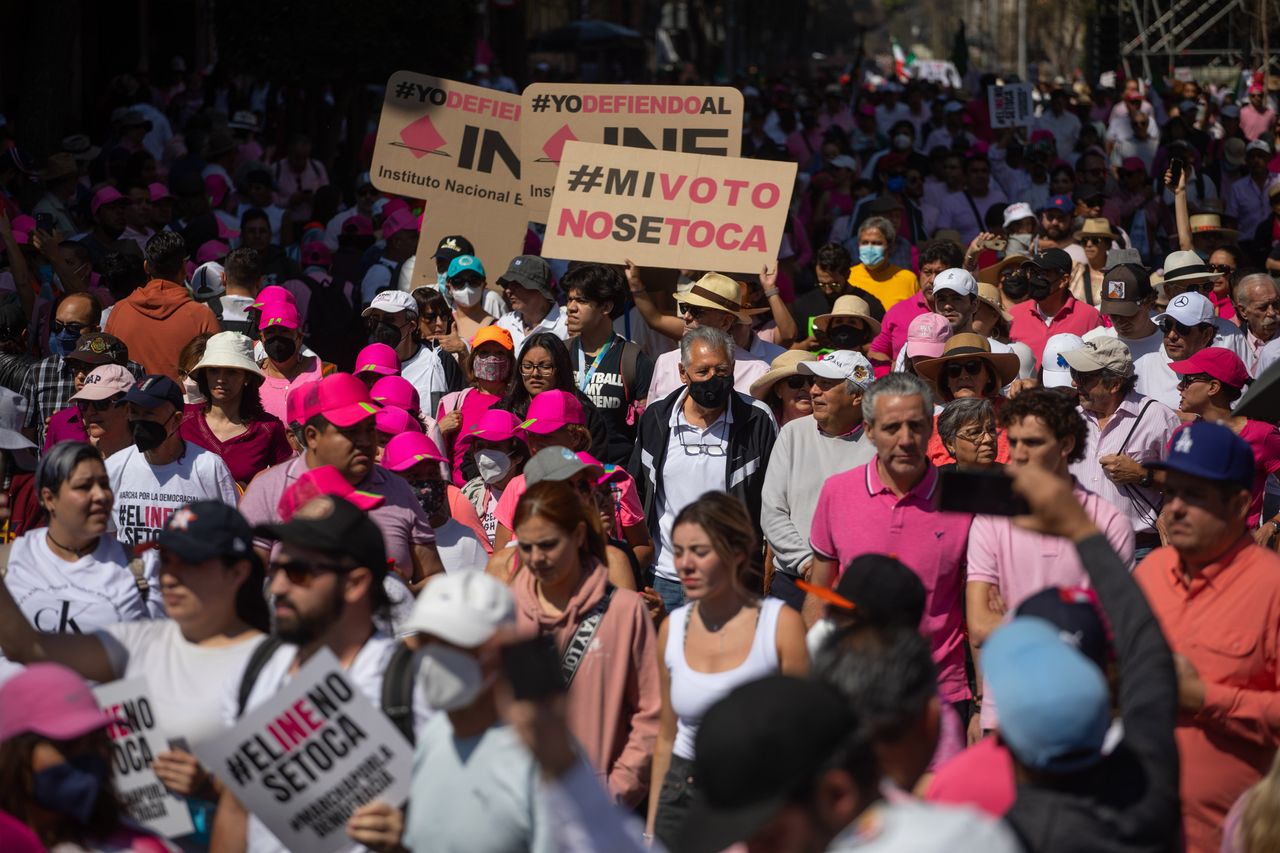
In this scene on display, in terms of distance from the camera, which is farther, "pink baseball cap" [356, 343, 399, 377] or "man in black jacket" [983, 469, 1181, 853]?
"pink baseball cap" [356, 343, 399, 377]

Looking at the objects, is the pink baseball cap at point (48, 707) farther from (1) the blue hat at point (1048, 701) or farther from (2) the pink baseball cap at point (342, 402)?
(2) the pink baseball cap at point (342, 402)

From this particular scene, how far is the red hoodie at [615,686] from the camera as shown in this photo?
4992 millimetres

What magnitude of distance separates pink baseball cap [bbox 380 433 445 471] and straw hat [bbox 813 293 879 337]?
311cm

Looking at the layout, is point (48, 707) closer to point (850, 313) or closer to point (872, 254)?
point (850, 313)

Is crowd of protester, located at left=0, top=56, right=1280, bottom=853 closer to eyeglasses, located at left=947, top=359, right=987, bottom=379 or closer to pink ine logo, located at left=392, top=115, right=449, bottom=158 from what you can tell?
eyeglasses, located at left=947, top=359, right=987, bottom=379

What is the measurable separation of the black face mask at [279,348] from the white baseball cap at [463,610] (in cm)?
453

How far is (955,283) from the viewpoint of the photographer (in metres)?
8.93

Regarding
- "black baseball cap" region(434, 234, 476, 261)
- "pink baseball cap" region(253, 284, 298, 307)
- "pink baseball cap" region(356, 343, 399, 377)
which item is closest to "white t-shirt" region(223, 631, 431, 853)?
"pink baseball cap" region(356, 343, 399, 377)

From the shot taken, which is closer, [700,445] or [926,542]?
[926,542]

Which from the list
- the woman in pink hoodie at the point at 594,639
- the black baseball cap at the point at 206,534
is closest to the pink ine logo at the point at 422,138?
the woman in pink hoodie at the point at 594,639

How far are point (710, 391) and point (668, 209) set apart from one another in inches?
109

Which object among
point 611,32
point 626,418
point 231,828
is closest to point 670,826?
point 231,828

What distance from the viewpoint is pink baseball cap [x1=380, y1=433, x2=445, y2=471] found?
6.48m

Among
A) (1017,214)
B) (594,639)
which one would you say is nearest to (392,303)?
(594,639)
